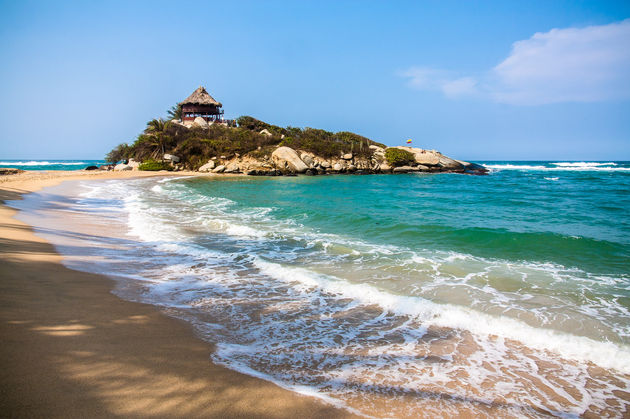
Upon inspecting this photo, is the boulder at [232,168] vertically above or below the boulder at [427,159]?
below

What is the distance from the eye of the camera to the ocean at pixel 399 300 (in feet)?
10.0

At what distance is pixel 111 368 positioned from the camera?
2729 mm

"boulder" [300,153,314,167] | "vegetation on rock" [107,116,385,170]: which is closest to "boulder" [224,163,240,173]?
"vegetation on rock" [107,116,385,170]

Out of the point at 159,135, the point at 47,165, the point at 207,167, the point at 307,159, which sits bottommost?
the point at 207,167

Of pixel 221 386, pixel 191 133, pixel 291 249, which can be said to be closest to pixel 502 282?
pixel 291 249

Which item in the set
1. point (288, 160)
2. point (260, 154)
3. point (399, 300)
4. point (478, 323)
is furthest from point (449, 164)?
point (478, 323)

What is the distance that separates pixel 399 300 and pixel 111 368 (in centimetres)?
395

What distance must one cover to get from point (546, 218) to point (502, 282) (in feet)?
28.3

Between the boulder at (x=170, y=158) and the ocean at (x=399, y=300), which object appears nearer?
the ocean at (x=399, y=300)

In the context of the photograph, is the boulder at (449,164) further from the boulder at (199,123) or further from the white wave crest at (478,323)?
the white wave crest at (478,323)

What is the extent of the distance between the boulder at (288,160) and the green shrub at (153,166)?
15.0 meters

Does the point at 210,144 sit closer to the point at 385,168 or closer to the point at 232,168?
the point at 232,168

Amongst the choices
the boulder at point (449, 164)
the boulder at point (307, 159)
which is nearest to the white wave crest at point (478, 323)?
the boulder at point (307, 159)

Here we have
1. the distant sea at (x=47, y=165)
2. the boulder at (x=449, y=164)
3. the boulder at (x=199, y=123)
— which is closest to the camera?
the boulder at (x=449, y=164)
